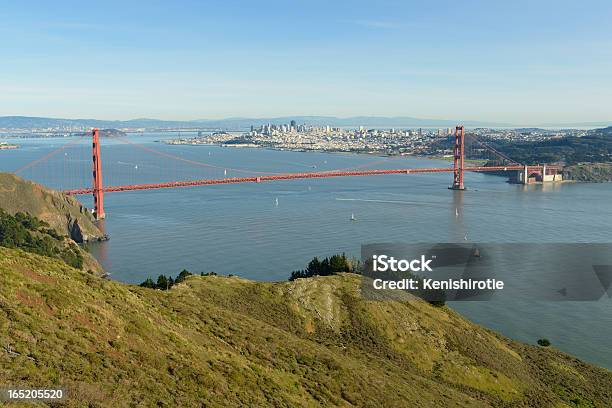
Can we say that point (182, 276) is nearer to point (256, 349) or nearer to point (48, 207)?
point (256, 349)

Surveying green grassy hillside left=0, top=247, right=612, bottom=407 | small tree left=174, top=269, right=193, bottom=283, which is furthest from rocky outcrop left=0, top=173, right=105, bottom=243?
green grassy hillside left=0, top=247, right=612, bottom=407

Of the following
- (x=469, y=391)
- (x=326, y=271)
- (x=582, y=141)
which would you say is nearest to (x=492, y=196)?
(x=326, y=271)

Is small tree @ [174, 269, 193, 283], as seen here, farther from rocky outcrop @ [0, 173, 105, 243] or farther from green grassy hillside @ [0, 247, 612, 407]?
rocky outcrop @ [0, 173, 105, 243]

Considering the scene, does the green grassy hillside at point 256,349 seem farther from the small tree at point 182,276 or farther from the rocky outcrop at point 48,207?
the rocky outcrop at point 48,207

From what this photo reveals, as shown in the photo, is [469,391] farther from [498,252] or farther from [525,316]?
[498,252]

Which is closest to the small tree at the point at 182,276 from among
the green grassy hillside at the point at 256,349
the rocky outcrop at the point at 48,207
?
the green grassy hillside at the point at 256,349

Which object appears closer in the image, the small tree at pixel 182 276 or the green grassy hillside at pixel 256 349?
the green grassy hillside at pixel 256 349

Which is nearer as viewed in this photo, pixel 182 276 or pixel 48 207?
pixel 182 276

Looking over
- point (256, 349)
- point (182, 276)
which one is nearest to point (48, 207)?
point (182, 276)
